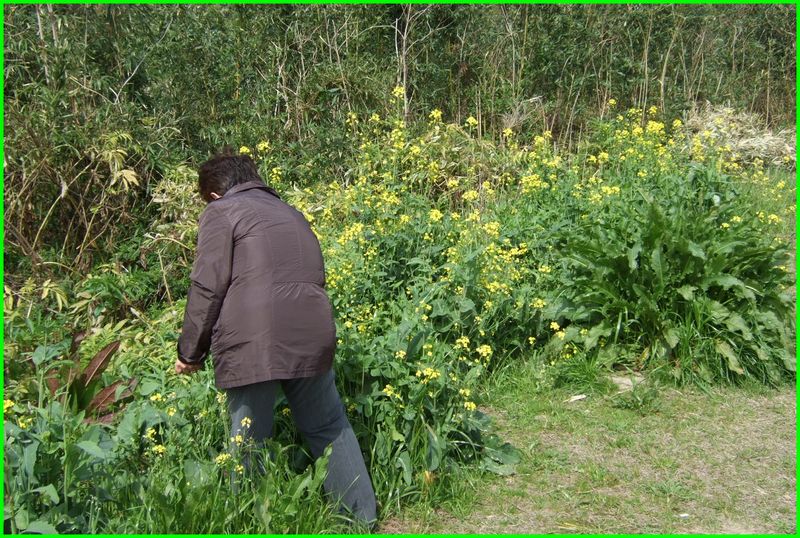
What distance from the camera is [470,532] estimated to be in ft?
12.5

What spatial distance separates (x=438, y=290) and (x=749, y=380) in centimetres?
221

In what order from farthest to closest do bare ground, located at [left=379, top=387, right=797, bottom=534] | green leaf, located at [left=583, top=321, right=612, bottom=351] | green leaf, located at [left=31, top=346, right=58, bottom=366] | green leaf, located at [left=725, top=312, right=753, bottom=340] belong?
green leaf, located at [left=583, top=321, right=612, bottom=351] < green leaf, located at [left=725, top=312, right=753, bottom=340] < bare ground, located at [left=379, top=387, right=797, bottom=534] < green leaf, located at [left=31, top=346, right=58, bottom=366]

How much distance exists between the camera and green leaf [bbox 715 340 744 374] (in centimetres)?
525

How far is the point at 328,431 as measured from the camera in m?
3.77

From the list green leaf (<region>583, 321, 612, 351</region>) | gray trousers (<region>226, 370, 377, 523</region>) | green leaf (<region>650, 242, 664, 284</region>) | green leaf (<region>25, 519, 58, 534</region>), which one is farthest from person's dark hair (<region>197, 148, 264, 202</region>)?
green leaf (<region>650, 242, 664, 284</region>)

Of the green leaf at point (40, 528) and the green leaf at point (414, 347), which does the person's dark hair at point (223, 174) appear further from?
the green leaf at point (40, 528)

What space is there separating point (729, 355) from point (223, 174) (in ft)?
11.3

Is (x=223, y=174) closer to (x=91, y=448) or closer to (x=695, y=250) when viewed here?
(x=91, y=448)

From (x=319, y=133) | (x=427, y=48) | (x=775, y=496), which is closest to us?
(x=775, y=496)

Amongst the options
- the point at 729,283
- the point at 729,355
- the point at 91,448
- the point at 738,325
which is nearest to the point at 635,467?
the point at 729,355

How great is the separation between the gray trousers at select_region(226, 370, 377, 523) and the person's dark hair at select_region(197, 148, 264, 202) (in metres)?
0.95

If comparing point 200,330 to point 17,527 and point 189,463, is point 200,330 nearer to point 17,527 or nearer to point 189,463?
point 189,463

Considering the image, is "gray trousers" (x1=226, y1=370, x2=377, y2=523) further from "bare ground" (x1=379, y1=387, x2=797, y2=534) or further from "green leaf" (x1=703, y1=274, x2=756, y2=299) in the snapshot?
"green leaf" (x1=703, y1=274, x2=756, y2=299)

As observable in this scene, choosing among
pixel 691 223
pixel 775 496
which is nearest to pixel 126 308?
pixel 691 223
